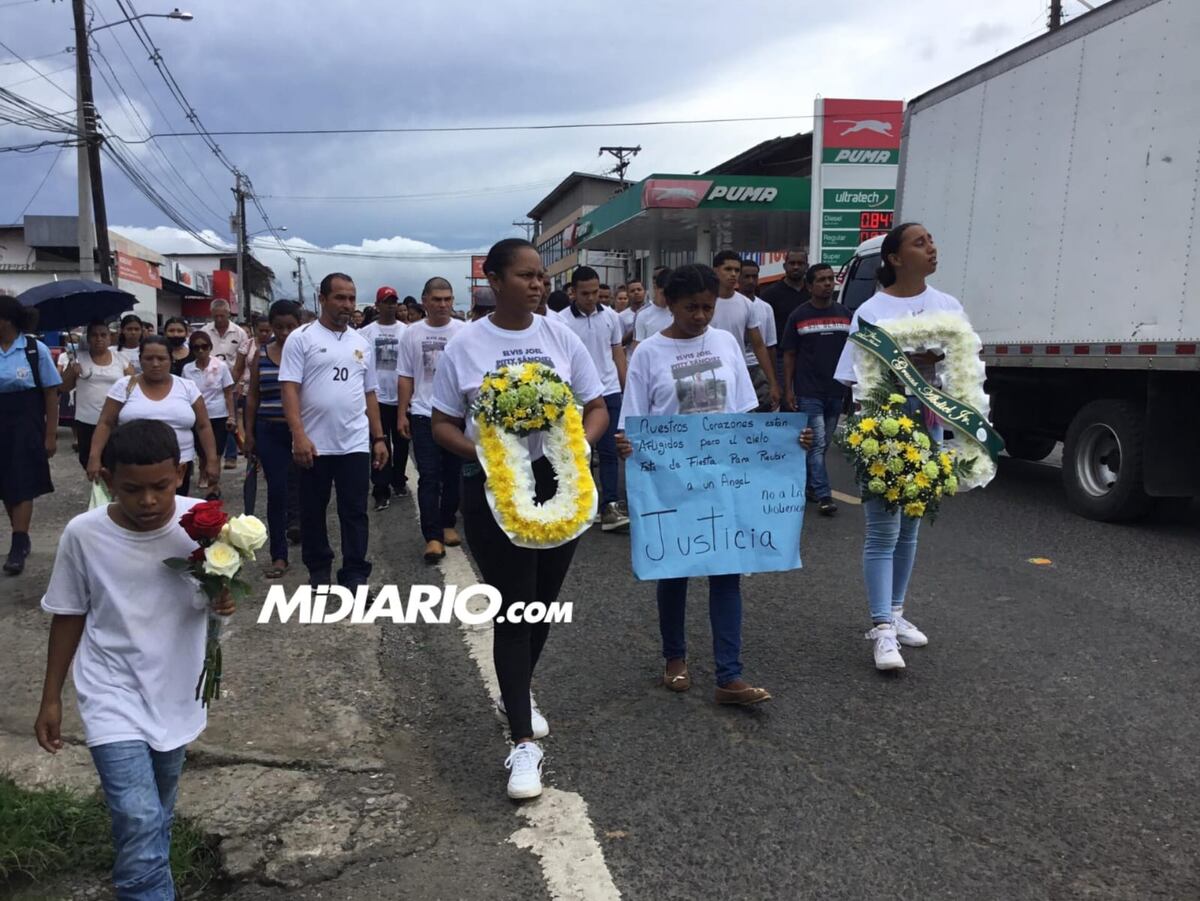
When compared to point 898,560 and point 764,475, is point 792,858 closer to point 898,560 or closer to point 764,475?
point 764,475

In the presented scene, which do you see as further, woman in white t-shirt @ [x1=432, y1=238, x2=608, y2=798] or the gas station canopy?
the gas station canopy

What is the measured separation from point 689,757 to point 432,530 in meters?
3.60

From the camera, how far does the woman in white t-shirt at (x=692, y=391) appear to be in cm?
407

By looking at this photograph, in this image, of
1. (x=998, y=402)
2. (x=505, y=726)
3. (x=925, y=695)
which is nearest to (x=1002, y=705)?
(x=925, y=695)

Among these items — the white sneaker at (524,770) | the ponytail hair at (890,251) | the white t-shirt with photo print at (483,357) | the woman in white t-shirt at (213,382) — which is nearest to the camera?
the white sneaker at (524,770)

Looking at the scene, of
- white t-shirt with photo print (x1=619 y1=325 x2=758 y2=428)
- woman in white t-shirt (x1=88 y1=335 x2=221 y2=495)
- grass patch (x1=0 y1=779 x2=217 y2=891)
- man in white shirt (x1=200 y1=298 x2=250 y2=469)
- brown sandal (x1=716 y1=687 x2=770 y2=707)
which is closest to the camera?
grass patch (x1=0 y1=779 x2=217 y2=891)

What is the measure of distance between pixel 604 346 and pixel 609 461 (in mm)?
1291

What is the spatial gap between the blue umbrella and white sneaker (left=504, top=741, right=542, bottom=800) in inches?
339

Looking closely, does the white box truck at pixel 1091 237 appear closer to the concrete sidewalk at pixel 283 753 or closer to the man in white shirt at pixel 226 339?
the concrete sidewalk at pixel 283 753

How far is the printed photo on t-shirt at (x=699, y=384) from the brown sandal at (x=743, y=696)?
1.18m

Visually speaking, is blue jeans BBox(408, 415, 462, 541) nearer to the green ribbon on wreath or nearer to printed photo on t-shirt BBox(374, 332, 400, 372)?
printed photo on t-shirt BBox(374, 332, 400, 372)

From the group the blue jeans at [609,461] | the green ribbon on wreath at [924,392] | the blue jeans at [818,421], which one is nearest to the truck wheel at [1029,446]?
the blue jeans at [818,421]

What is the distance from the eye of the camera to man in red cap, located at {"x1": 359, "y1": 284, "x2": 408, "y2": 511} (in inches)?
337

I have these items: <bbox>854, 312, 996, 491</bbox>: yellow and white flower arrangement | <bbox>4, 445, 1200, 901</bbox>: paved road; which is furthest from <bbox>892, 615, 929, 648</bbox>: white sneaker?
<bbox>854, 312, 996, 491</bbox>: yellow and white flower arrangement
